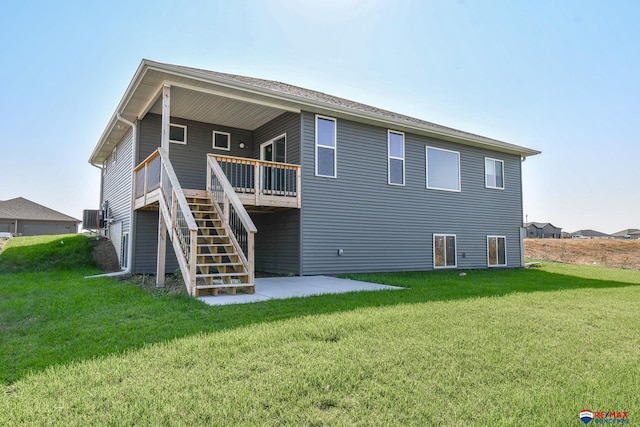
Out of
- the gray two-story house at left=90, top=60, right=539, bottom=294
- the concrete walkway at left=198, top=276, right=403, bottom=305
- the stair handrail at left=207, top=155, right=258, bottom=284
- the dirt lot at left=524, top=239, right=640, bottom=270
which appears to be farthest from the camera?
the dirt lot at left=524, top=239, right=640, bottom=270

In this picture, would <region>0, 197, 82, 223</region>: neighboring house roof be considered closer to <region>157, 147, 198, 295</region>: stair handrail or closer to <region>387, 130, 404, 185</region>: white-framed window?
<region>157, 147, 198, 295</region>: stair handrail

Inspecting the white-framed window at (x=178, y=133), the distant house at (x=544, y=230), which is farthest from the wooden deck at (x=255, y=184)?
the distant house at (x=544, y=230)

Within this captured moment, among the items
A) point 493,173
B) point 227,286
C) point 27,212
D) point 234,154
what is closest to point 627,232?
point 493,173

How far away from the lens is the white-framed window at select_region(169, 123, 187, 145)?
395 inches

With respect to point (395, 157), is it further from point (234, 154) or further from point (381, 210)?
point (234, 154)

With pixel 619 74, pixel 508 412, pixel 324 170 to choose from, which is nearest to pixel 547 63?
pixel 619 74

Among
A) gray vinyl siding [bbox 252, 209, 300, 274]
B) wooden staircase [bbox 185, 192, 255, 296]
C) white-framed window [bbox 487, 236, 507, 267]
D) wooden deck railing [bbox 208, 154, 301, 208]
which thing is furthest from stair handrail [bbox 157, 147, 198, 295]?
white-framed window [bbox 487, 236, 507, 267]

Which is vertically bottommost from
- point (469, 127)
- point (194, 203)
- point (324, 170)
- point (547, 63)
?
point (194, 203)

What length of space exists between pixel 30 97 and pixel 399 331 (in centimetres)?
1591

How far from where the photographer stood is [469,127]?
1565 centimetres

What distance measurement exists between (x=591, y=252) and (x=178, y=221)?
18507mm

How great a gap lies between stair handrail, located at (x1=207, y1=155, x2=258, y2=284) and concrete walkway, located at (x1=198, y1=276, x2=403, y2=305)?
1.66ft

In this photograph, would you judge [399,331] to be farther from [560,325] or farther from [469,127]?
[469,127]

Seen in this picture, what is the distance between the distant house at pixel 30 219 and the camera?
28073mm
